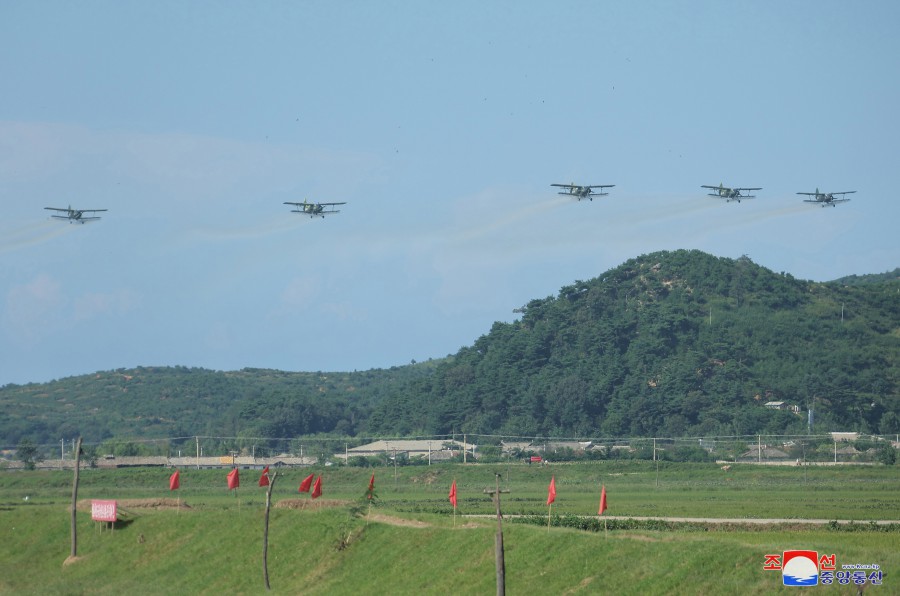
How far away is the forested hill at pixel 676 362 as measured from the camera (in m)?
147

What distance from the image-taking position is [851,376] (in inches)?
5979

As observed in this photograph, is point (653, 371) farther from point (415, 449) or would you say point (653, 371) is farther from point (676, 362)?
point (415, 449)

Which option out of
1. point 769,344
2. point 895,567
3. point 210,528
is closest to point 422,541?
point 210,528

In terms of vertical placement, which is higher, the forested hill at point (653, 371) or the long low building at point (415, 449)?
the forested hill at point (653, 371)

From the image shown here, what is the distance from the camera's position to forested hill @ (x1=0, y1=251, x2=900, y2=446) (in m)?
148

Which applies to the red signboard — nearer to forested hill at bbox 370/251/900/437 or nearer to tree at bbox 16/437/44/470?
tree at bbox 16/437/44/470

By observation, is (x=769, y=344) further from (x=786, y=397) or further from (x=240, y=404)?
(x=240, y=404)

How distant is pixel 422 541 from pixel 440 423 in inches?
4201

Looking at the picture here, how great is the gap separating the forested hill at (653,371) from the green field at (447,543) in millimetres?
52758

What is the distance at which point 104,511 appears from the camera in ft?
212

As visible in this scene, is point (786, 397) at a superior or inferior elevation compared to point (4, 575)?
superior

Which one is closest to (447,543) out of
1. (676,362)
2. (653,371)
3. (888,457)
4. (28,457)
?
(888,457)

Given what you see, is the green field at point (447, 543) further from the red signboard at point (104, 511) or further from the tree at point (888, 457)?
the tree at point (888, 457)

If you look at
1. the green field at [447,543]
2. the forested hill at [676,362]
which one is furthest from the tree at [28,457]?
the forested hill at [676,362]
